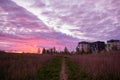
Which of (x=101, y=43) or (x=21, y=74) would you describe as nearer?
(x=21, y=74)

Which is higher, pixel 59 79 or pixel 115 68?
pixel 115 68

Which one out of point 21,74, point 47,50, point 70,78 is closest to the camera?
point 21,74

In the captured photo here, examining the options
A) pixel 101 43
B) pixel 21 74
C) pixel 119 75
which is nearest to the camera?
pixel 119 75

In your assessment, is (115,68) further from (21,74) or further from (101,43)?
(101,43)

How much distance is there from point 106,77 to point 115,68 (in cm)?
109

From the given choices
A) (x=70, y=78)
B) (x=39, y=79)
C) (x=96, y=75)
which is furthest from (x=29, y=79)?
(x=96, y=75)

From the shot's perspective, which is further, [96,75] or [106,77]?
[96,75]

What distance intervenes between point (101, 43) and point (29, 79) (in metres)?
167

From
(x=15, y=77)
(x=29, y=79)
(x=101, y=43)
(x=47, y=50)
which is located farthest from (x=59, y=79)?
(x=101, y=43)

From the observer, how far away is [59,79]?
35.6ft

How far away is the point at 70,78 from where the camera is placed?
1116 centimetres

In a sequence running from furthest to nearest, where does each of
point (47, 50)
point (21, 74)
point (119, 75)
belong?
point (47, 50)
point (21, 74)
point (119, 75)

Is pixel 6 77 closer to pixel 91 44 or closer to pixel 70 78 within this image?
pixel 70 78

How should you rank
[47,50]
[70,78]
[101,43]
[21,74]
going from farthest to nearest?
[101,43]
[47,50]
[70,78]
[21,74]
